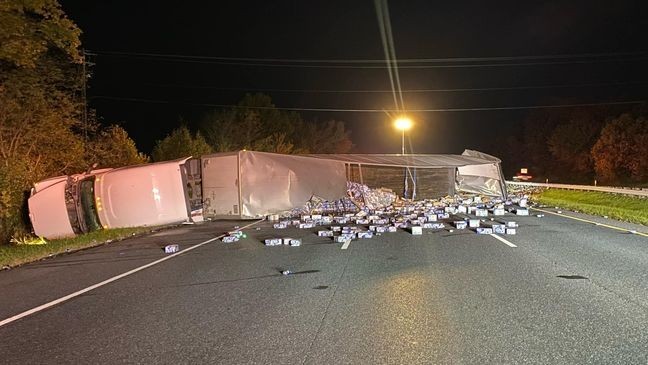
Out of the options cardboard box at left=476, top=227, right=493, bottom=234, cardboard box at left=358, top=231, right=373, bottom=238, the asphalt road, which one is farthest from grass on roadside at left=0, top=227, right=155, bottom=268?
cardboard box at left=476, top=227, right=493, bottom=234

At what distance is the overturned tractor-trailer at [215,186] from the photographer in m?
14.5

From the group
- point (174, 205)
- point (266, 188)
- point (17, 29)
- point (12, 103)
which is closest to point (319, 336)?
point (174, 205)

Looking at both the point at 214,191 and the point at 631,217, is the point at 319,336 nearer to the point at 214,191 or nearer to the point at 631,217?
the point at 214,191

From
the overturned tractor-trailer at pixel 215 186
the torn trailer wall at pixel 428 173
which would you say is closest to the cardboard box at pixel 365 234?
the overturned tractor-trailer at pixel 215 186

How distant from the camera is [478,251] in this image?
10.4m

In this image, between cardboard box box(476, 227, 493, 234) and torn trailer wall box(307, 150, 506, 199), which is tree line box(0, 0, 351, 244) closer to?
torn trailer wall box(307, 150, 506, 199)

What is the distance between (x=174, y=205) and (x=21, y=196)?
4288 millimetres

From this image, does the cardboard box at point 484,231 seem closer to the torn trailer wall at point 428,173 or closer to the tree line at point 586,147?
the torn trailer wall at point 428,173

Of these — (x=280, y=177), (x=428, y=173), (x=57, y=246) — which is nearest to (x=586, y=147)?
(x=428, y=173)

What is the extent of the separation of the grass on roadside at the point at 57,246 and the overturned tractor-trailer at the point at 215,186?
1.34 ft

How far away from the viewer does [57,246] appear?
488 inches

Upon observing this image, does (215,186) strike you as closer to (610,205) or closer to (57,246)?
(57,246)

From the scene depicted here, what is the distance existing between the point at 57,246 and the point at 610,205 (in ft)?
73.3

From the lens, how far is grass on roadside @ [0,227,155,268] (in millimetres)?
10799
